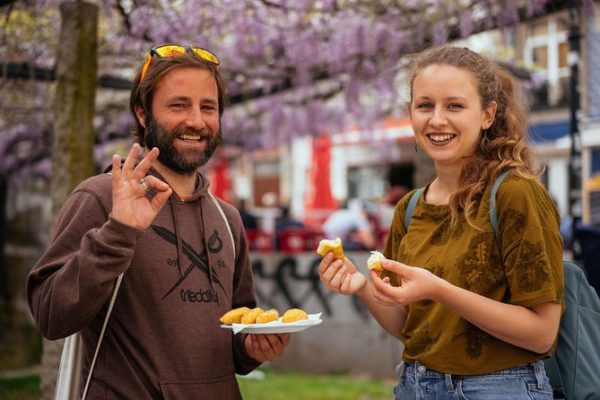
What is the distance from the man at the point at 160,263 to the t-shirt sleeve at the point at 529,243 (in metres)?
0.94

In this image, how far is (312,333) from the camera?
31.9ft

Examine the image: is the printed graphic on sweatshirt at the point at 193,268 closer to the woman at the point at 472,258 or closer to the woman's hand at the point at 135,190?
the woman's hand at the point at 135,190

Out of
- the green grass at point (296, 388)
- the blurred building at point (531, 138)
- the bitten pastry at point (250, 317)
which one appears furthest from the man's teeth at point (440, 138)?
the green grass at point (296, 388)

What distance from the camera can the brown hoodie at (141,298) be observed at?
2396 millimetres

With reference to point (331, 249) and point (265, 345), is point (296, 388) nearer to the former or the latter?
point (265, 345)

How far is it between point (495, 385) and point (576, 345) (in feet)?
1.12

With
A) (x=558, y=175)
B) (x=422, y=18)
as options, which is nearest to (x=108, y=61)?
(x=422, y=18)

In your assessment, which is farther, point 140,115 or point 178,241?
point 140,115

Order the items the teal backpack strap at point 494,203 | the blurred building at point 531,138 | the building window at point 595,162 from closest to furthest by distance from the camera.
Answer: the teal backpack strap at point 494,203
the blurred building at point 531,138
the building window at point 595,162

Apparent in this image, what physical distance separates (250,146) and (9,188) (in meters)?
4.22

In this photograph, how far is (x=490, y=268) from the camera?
2.38 meters

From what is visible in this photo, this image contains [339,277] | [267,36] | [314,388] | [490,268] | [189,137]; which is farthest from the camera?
[314,388]

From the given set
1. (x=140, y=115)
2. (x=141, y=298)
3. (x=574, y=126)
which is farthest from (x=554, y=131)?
(x=141, y=298)

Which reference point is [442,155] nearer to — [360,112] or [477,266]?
[477,266]
